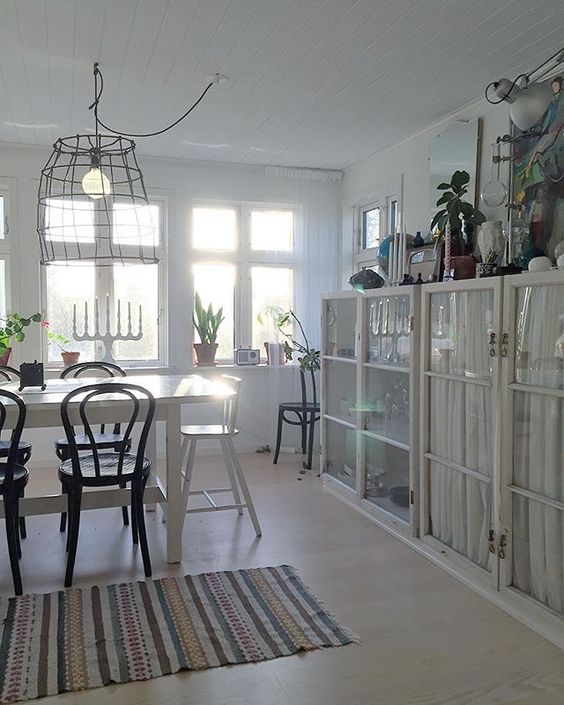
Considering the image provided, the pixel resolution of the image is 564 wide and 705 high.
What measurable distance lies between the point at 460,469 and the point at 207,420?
2928 mm

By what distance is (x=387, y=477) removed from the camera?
12.2ft

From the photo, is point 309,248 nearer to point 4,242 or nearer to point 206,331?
point 206,331

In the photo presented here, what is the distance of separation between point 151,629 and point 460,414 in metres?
1.64

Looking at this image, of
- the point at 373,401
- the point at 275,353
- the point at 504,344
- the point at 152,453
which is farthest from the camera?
the point at 275,353

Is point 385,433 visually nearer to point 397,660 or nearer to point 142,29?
point 397,660

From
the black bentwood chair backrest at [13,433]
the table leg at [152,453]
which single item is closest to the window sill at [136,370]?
the table leg at [152,453]

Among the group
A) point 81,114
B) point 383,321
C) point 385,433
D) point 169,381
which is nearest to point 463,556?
point 385,433

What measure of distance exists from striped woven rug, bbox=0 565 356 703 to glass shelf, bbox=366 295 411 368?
53.8 inches

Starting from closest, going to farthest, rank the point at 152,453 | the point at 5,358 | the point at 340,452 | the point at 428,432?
the point at 428,432
the point at 152,453
the point at 340,452
the point at 5,358

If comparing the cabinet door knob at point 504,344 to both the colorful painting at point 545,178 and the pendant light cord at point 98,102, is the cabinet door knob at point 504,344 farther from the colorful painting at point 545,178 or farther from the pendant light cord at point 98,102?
the pendant light cord at point 98,102

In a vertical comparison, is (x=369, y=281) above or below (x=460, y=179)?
below

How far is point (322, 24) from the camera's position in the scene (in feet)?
9.21

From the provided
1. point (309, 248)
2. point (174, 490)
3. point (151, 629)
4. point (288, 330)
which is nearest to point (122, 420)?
point (174, 490)

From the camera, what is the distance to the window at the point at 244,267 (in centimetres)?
553
